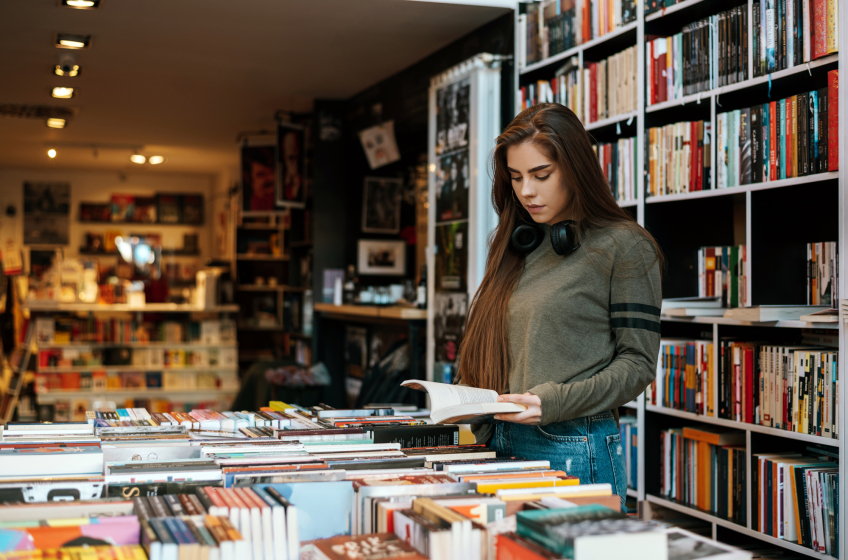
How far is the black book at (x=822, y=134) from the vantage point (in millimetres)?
2324

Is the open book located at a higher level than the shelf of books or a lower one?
higher

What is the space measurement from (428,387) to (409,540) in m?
0.40

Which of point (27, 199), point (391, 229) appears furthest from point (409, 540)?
point (27, 199)

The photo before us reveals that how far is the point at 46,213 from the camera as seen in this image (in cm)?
1016

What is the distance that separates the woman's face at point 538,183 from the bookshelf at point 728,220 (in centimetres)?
96

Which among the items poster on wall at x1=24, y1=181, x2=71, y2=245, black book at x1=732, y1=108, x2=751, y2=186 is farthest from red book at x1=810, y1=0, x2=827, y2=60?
poster on wall at x1=24, y1=181, x2=71, y2=245

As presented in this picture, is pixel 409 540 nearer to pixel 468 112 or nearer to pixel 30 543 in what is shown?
pixel 30 543

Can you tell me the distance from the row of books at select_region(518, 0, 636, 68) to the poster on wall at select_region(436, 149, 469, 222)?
58 cm

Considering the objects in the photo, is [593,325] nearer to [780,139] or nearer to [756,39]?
[780,139]

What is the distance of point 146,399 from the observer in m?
7.18

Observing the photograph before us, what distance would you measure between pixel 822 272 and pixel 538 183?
1.22 m

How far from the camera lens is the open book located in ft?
4.75

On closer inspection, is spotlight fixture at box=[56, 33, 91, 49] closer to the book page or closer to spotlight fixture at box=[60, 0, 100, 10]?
spotlight fixture at box=[60, 0, 100, 10]

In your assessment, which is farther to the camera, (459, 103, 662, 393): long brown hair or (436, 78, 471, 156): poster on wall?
(436, 78, 471, 156): poster on wall
